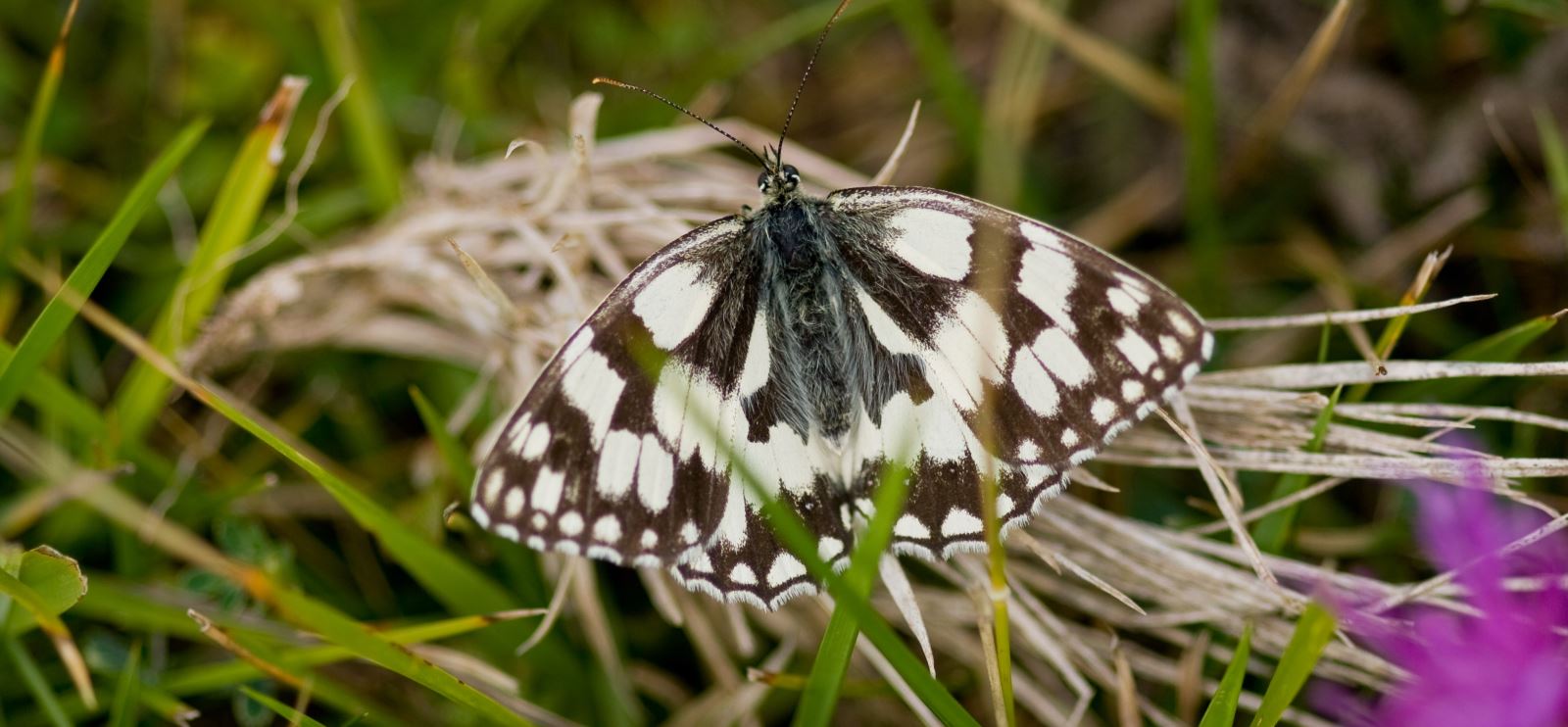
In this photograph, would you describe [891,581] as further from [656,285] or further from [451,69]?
[451,69]

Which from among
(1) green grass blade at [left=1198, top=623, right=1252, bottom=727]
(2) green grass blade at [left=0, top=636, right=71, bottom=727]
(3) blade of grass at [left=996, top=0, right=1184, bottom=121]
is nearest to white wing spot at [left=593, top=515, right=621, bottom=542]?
(1) green grass blade at [left=1198, top=623, right=1252, bottom=727]

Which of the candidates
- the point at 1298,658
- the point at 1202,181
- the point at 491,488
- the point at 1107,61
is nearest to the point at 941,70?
the point at 1107,61

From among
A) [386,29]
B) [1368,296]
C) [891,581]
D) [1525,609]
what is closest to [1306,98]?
[1368,296]

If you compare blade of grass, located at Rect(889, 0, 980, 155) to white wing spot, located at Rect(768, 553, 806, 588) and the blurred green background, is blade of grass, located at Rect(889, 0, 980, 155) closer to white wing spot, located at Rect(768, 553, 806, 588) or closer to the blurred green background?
the blurred green background

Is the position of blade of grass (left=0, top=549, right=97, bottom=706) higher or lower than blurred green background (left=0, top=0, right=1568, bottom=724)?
lower

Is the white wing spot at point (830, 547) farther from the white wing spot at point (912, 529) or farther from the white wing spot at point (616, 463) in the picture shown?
the white wing spot at point (616, 463)

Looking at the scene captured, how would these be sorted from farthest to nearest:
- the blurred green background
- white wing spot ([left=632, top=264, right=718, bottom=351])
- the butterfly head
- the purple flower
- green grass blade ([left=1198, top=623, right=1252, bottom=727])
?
the blurred green background → the butterfly head → white wing spot ([left=632, top=264, right=718, bottom=351]) → green grass blade ([left=1198, top=623, right=1252, bottom=727]) → the purple flower

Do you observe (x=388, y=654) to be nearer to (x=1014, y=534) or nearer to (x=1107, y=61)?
(x=1014, y=534)
